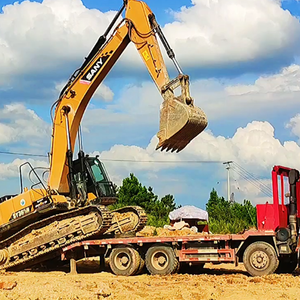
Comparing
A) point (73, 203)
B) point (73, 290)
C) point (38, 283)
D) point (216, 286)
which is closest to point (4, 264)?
point (73, 203)

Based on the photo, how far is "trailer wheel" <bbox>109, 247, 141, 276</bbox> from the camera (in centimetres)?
1599

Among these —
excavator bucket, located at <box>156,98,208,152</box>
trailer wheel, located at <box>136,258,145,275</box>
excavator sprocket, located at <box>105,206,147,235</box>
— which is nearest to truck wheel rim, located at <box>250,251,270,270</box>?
trailer wheel, located at <box>136,258,145,275</box>

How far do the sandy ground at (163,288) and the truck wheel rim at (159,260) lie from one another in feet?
2.10

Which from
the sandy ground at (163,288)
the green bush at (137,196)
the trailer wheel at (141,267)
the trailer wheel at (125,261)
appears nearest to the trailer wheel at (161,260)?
the trailer wheel at (141,267)

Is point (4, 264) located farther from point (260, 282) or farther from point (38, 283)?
point (260, 282)

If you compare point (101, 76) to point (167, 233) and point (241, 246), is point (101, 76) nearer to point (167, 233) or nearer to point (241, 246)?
point (241, 246)

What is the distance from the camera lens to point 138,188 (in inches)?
1948

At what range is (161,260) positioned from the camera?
1600 centimetres

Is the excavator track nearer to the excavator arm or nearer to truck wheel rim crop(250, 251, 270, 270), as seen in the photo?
the excavator arm

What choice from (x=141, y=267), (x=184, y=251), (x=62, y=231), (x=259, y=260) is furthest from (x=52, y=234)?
(x=259, y=260)

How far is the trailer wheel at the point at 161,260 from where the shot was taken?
15.8 meters

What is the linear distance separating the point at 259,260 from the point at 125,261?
154 inches

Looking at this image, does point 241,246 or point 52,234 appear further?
point 52,234

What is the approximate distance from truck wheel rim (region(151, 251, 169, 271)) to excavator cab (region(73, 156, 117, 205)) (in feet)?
10.1
